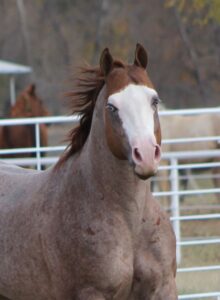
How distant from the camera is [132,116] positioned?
5805mm

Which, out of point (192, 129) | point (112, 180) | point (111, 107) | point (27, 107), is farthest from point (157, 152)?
point (27, 107)

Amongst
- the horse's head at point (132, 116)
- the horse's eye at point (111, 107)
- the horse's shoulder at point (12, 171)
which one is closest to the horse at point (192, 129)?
the horse's shoulder at point (12, 171)

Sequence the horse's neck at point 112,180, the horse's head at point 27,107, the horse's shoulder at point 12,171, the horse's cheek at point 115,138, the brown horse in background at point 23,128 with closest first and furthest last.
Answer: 1. the horse's cheek at point 115,138
2. the horse's neck at point 112,180
3. the horse's shoulder at point 12,171
4. the brown horse in background at point 23,128
5. the horse's head at point 27,107

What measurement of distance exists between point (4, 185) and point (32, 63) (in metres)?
26.0

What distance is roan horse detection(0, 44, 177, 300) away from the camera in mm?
5906

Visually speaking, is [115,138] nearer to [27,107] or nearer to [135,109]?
[135,109]

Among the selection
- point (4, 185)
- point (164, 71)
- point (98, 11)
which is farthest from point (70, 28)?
point (4, 185)

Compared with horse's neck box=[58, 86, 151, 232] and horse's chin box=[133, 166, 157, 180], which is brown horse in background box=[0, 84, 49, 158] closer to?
horse's neck box=[58, 86, 151, 232]

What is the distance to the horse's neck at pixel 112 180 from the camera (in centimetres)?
607

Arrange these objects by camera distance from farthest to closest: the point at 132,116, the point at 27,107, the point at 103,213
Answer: the point at 27,107 → the point at 103,213 → the point at 132,116

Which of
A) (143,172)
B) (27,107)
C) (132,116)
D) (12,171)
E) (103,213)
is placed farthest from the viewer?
(27,107)

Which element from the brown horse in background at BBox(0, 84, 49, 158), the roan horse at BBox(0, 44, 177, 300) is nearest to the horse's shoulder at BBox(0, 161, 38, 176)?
the roan horse at BBox(0, 44, 177, 300)

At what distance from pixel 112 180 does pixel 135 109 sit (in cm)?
46

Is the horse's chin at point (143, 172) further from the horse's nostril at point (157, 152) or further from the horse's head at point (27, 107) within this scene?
the horse's head at point (27, 107)
